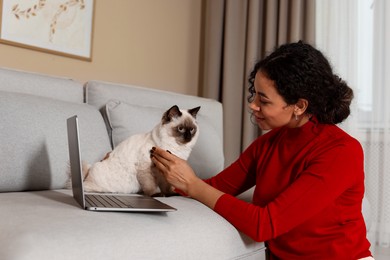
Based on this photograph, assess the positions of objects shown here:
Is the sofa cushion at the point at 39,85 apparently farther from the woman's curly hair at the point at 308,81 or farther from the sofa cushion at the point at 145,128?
the woman's curly hair at the point at 308,81

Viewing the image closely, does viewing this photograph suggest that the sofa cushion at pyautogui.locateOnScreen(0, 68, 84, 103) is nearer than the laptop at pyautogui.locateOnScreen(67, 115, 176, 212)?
No

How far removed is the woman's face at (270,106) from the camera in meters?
1.38

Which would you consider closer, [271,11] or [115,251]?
[115,251]

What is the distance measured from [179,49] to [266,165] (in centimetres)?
206

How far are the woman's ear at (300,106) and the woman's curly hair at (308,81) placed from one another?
0.01 m

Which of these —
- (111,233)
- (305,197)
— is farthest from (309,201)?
(111,233)

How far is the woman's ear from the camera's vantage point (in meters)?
1.39

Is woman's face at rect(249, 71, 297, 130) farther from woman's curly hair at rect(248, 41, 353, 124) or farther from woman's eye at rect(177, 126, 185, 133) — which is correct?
woman's eye at rect(177, 126, 185, 133)

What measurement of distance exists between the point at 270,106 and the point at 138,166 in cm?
53

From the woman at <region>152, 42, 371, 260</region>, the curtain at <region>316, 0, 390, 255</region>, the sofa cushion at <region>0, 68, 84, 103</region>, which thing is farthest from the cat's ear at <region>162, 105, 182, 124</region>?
the curtain at <region>316, 0, 390, 255</region>

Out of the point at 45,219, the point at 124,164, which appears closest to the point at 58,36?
the point at 124,164

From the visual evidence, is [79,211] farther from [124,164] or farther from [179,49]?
[179,49]

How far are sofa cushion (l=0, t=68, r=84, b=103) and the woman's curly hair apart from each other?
1001 mm

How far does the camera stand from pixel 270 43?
315 cm
